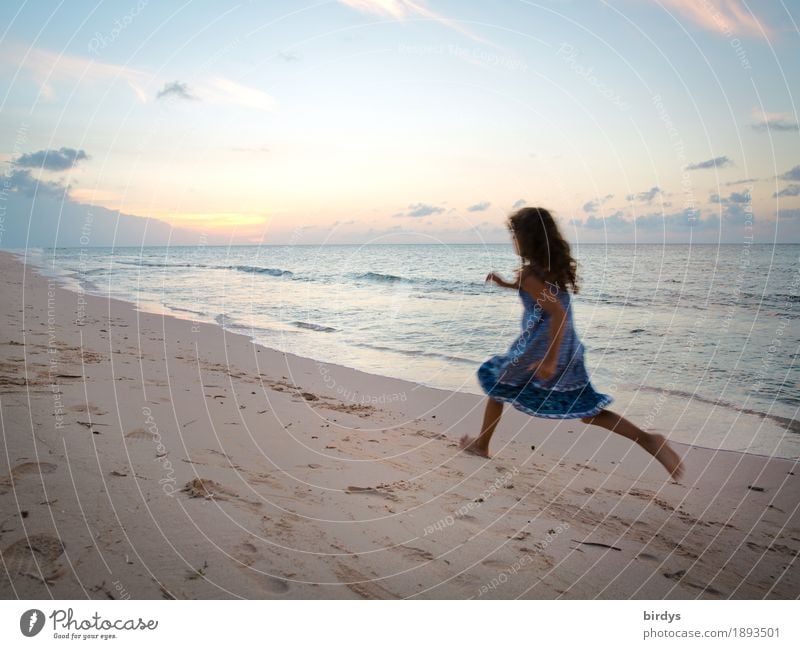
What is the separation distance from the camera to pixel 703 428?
745 cm

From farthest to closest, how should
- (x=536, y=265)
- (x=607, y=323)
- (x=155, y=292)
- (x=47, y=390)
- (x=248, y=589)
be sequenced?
1. (x=155, y=292)
2. (x=607, y=323)
3. (x=47, y=390)
4. (x=536, y=265)
5. (x=248, y=589)

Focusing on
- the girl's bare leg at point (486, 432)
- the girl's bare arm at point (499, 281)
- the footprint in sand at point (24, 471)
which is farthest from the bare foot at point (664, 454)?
the footprint in sand at point (24, 471)

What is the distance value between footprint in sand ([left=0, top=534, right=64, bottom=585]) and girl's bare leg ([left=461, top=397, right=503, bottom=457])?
3.70 m

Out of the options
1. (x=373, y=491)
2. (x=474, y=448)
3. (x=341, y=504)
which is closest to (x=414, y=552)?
(x=341, y=504)

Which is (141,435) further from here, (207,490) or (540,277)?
(540,277)

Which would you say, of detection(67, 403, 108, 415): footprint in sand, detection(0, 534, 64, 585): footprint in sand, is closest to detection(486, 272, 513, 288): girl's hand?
detection(0, 534, 64, 585): footprint in sand

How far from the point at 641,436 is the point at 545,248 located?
76.1 inches

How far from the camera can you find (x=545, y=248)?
5348 millimetres

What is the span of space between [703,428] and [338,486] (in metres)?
5.28

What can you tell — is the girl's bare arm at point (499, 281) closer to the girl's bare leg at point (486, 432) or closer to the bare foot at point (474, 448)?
the girl's bare leg at point (486, 432)

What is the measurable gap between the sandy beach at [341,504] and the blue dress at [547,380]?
0.71m

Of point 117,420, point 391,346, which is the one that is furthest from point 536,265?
point 391,346

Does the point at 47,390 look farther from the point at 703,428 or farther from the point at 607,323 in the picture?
A: the point at 607,323

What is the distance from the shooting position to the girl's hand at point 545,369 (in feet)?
17.1
